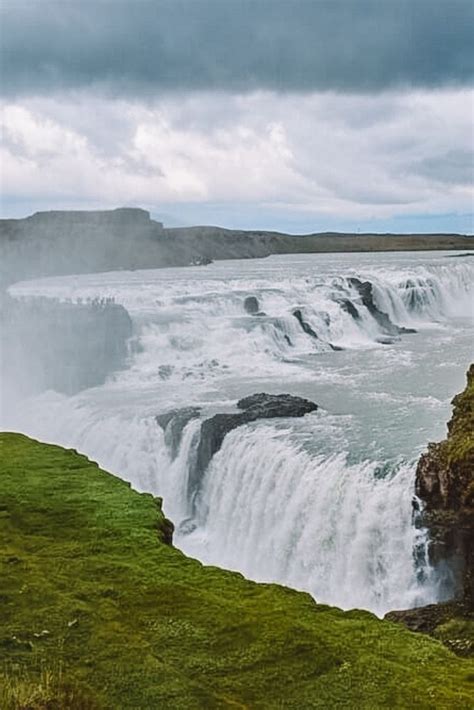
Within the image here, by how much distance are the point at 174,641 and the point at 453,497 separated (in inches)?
320

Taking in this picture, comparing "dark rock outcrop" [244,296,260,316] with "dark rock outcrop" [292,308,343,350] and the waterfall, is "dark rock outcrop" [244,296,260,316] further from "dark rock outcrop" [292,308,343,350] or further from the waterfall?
the waterfall

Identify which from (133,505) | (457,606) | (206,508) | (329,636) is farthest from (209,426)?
(329,636)

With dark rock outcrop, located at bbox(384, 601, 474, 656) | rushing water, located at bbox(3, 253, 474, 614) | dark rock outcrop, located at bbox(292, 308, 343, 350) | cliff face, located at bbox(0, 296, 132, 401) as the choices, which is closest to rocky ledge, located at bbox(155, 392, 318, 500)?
rushing water, located at bbox(3, 253, 474, 614)

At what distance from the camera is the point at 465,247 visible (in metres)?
113

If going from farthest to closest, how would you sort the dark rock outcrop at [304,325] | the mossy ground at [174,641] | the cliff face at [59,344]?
1. the dark rock outcrop at [304,325]
2. the cliff face at [59,344]
3. the mossy ground at [174,641]

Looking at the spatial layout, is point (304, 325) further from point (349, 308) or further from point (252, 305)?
point (349, 308)

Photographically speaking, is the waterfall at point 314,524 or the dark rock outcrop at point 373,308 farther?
the dark rock outcrop at point 373,308

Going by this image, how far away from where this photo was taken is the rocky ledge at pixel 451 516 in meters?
12.0

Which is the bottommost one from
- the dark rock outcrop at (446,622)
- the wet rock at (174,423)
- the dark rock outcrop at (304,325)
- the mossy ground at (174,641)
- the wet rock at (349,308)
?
the dark rock outcrop at (446,622)

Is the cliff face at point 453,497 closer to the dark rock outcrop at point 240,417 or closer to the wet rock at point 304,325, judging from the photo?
the dark rock outcrop at point 240,417

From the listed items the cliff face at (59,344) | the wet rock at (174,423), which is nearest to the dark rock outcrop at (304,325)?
the cliff face at (59,344)

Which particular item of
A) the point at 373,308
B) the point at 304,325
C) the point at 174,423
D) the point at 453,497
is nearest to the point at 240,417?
the point at 174,423

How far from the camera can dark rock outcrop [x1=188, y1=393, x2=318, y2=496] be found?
759 inches

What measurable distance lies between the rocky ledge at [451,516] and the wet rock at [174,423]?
785 centimetres
